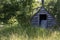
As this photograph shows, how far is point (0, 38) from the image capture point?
10312 millimetres

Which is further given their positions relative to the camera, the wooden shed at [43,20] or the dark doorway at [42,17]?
the dark doorway at [42,17]

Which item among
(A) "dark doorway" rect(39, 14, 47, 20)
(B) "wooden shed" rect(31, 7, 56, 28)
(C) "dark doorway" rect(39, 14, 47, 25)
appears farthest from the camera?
(A) "dark doorway" rect(39, 14, 47, 20)

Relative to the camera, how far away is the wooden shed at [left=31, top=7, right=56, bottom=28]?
19.6 meters

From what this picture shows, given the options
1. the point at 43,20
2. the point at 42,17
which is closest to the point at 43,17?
the point at 42,17

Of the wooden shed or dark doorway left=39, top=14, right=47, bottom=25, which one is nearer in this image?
the wooden shed

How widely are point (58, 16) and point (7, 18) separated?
5.54m

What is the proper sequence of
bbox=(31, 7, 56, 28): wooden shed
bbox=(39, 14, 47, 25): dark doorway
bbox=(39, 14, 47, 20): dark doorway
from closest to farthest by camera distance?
bbox=(31, 7, 56, 28): wooden shed, bbox=(39, 14, 47, 25): dark doorway, bbox=(39, 14, 47, 20): dark doorway

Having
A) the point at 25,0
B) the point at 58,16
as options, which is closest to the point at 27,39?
the point at 25,0

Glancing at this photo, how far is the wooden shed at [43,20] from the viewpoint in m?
19.6

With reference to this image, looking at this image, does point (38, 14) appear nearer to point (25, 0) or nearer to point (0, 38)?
point (25, 0)

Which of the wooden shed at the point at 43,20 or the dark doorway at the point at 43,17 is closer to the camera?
the wooden shed at the point at 43,20

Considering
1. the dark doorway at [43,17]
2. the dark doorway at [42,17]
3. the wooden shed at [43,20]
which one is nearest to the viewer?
the wooden shed at [43,20]

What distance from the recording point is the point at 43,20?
812 inches

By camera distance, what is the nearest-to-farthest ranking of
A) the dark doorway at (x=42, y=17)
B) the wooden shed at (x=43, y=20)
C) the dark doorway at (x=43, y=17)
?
the wooden shed at (x=43, y=20), the dark doorway at (x=42, y=17), the dark doorway at (x=43, y=17)
